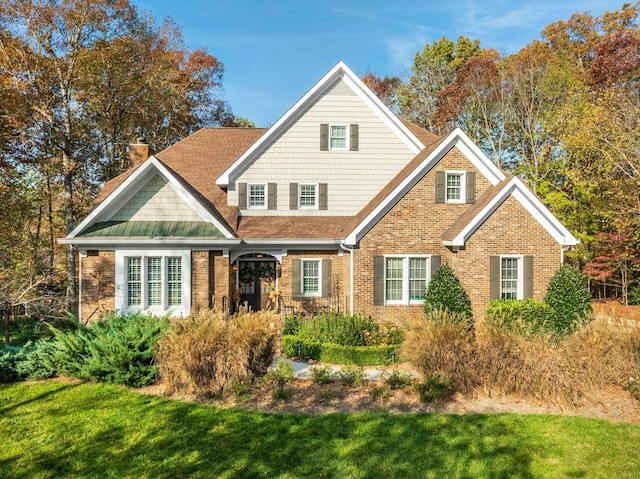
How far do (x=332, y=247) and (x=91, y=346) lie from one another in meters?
8.43

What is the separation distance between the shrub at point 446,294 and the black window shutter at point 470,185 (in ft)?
9.26

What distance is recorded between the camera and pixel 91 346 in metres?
8.32

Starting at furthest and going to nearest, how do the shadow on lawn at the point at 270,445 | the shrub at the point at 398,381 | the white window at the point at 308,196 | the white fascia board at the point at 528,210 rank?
1. the white window at the point at 308,196
2. the white fascia board at the point at 528,210
3. the shrub at the point at 398,381
4. the shadow on lawn at the point at 270,445

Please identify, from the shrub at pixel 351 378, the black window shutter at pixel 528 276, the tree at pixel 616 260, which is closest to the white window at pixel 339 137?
the black window shutter at pixel 528 276

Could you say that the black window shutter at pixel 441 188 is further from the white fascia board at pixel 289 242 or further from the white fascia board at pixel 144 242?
the white fascia board at pixel 144 242

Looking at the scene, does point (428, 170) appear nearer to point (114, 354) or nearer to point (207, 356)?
point (207, 356)

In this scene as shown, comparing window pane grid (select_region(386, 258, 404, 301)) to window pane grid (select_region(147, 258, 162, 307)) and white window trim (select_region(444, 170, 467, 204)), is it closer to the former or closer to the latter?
white window trim (select_region(444, 170, 467, 204))

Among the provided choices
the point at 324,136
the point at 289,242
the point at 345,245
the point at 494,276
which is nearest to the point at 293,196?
the point at 289,242

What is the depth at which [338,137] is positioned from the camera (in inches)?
635

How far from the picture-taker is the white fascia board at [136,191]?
41.8 feet

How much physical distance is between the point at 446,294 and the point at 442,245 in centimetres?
190

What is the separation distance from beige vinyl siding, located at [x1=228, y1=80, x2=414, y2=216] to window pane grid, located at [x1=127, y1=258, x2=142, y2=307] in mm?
4971

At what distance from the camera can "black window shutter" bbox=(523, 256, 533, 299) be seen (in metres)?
12.7

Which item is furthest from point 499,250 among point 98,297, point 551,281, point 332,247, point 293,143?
point 98,297
